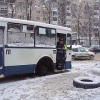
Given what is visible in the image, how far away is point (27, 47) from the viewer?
11.6 metres

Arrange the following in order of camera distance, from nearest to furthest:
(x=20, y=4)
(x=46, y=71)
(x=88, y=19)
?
1. (x=46, y=71)
2. (x=20, y=4)
3. (x=88, y=19)

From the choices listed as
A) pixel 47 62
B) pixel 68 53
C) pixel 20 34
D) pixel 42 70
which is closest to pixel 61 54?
pixel 68 53

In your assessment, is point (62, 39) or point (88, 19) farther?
point (88, 19)

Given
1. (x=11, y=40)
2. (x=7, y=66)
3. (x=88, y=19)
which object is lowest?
(x=7, y=66)

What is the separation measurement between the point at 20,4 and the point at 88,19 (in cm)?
2183

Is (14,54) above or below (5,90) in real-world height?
above

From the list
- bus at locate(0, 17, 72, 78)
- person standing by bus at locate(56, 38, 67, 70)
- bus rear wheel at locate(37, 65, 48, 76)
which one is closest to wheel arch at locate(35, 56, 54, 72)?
bus at locate(0, 17, 72, 78)

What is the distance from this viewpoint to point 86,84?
29.4ft

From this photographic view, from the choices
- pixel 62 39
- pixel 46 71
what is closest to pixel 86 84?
pixel 46 71

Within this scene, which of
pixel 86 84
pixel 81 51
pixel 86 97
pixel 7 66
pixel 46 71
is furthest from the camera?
pixel 81 51

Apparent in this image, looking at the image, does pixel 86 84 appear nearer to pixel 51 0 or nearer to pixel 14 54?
pixel 14 54

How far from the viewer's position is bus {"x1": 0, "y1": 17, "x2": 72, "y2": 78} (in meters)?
10.6

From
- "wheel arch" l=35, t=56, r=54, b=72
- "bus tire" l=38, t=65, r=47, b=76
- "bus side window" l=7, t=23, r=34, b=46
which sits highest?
"bus side window" l=7, t=23, r=34, b=46

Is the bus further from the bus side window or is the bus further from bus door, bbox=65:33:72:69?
bus door, bbox=65:33:72:69
